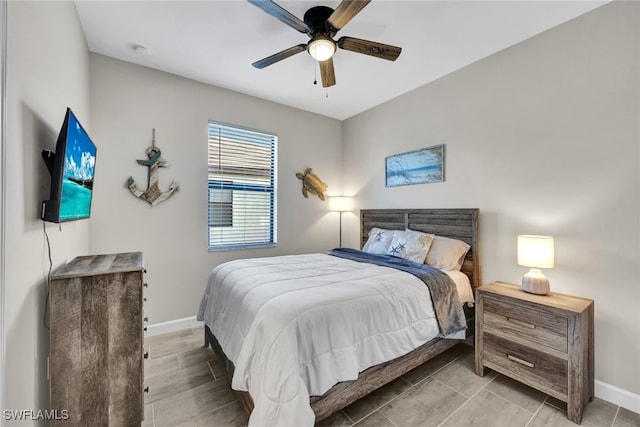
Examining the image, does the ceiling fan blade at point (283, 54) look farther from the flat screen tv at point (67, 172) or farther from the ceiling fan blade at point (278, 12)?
the flat screen tv at point (67, 172)

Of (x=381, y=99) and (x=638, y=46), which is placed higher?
(x=381, y=99)

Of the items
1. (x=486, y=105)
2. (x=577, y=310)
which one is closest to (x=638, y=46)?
(x=486, y=105)

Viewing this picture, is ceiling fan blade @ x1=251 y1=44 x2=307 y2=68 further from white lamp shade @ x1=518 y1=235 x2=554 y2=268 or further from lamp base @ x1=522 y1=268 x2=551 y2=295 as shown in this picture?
lamp base @ x1=522 y1=268 x2=551 y2=295

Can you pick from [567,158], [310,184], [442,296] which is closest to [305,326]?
[442,296]

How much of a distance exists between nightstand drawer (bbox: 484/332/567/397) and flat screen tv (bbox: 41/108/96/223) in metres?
2.95

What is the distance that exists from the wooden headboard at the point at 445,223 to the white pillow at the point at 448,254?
8cm

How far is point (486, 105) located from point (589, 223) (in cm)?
139

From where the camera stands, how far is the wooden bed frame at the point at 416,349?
1.59 metres

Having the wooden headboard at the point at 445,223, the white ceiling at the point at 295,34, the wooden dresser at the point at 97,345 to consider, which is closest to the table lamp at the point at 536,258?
the wooden headboard at the point at 445,223

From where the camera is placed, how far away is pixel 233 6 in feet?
6.53

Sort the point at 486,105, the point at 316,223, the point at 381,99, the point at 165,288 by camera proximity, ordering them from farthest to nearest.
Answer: the point at 316,223
the point at 381,99
the point at 165,288
the point at 486,105

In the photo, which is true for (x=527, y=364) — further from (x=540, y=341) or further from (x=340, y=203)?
(x=340, y=203)

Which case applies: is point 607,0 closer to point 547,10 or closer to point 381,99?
point 547,10

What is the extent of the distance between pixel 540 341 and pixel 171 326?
11.3 ft
